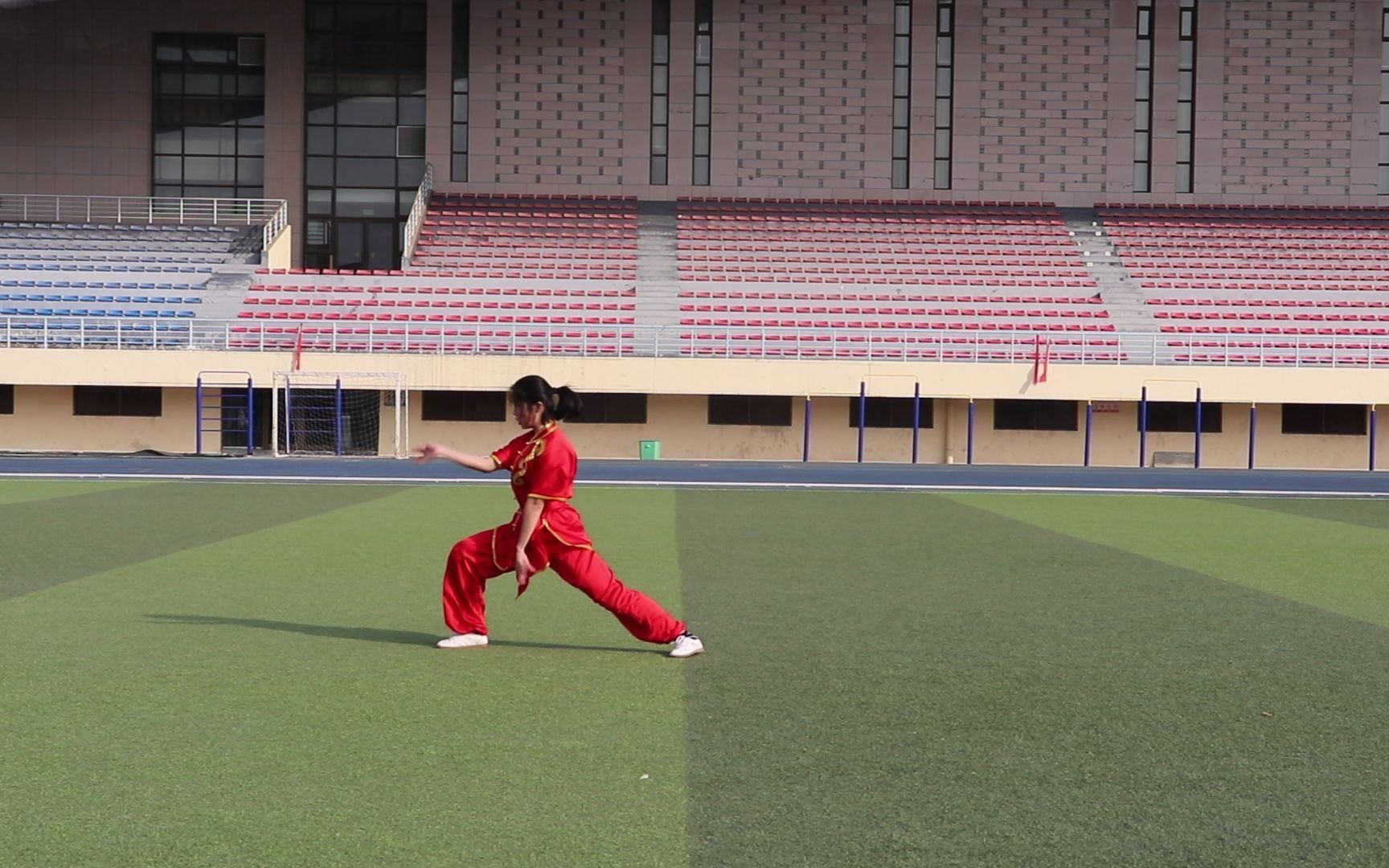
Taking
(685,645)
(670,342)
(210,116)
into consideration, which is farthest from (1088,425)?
(210,116)

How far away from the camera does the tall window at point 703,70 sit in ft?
150

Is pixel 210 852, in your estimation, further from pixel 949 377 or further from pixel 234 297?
pixel 234 297

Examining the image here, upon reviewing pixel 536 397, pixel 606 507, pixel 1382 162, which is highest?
pixel 1382 162

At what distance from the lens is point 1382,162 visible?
155 ft

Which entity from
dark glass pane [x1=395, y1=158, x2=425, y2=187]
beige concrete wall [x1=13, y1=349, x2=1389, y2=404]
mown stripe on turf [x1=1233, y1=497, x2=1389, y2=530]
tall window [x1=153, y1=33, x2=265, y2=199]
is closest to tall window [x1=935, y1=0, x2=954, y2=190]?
beige concrete wall [x1=13, y1=349, x2=1389, y2=404]

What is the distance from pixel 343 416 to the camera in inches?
1378

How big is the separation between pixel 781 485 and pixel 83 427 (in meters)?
20.2

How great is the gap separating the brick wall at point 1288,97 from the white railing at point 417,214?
27041 mm

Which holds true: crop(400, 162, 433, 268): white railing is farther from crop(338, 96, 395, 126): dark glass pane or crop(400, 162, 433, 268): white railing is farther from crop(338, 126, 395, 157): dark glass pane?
crop(338, 96, 395, 126): dark glass pane

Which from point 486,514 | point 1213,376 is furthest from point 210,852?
point 1213,376

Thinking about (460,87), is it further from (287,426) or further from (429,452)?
(429,452)

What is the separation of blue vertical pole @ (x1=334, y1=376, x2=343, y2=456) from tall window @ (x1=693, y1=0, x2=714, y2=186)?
681 inches

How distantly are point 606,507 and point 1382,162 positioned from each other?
38.7 meters

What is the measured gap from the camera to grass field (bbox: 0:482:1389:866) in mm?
4457
